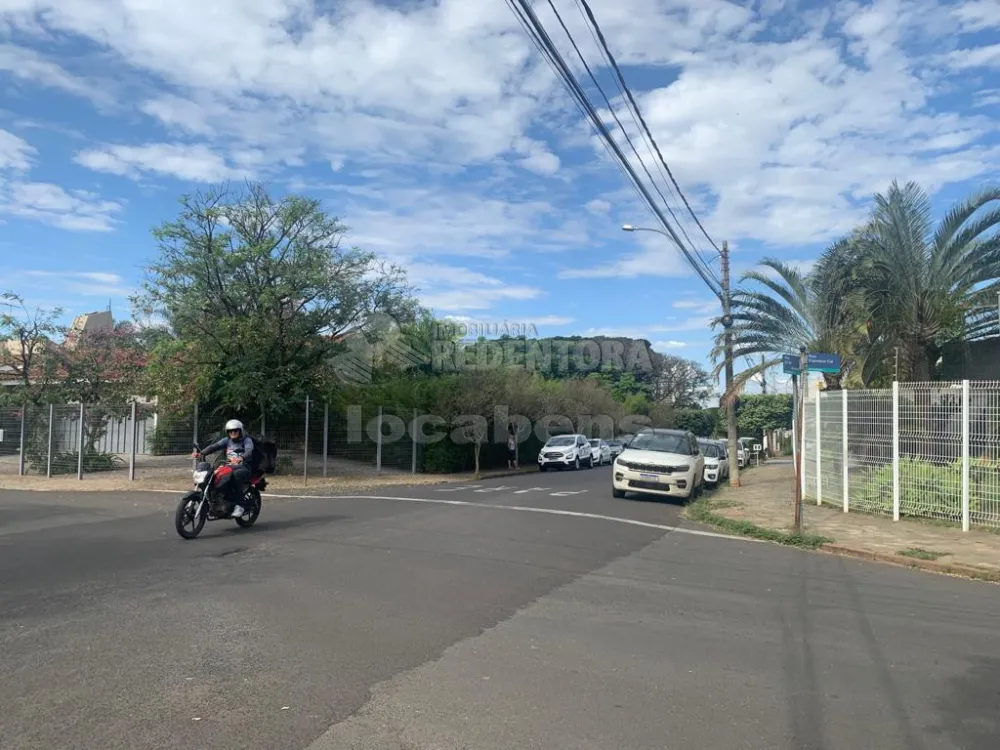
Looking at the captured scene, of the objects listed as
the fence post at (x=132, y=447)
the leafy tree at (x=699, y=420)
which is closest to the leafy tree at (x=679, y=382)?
the leafy tree at (x=699, y=420)

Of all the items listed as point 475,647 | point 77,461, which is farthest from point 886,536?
point 77,461

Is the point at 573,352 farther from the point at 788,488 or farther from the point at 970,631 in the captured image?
the point at 970,631

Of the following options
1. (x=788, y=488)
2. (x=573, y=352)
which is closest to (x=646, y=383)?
(x=573, y=352)

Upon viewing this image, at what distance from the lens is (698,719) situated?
14.3 ft

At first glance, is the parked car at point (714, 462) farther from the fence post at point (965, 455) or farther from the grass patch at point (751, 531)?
the fence post at point (965, 455)

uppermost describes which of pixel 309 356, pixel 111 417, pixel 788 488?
pixel 309 356

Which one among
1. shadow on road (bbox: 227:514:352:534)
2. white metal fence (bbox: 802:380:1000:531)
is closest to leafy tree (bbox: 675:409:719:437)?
white metal fence (bbox: 802:380:1000:531)

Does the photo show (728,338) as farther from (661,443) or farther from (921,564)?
(921,564)

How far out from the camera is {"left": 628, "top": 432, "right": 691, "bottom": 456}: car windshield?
17.9 meters

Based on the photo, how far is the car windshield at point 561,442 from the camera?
105ft

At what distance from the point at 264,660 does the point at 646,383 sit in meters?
64.9

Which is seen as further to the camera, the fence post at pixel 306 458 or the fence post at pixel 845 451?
the fence post at pixel 306 458

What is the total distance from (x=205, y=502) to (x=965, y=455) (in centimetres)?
1146

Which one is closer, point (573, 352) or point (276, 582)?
point (276, 582)
